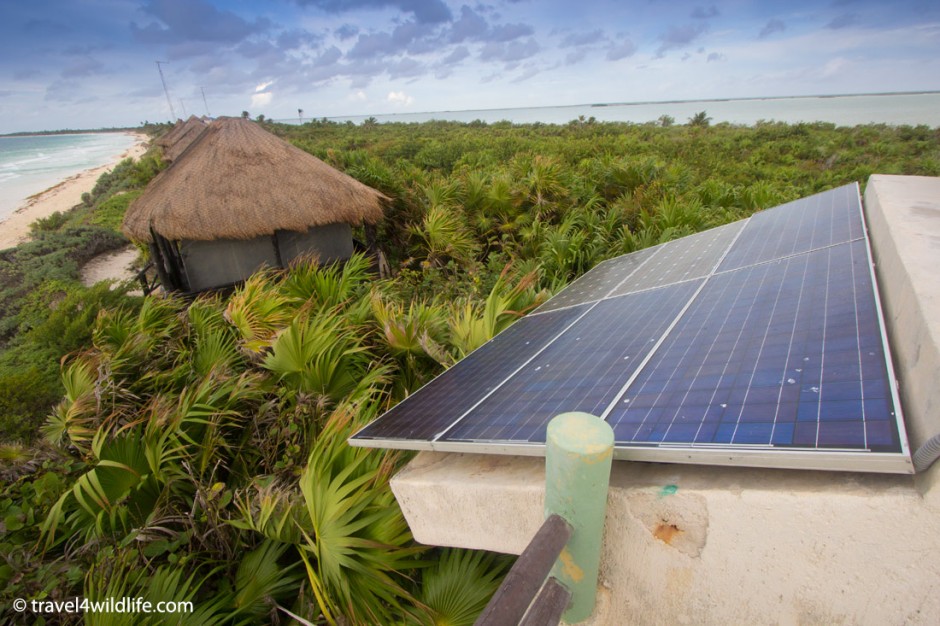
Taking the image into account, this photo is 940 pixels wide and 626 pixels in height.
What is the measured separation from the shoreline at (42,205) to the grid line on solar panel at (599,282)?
3236cm

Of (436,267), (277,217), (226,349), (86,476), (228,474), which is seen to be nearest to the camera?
(86,476)

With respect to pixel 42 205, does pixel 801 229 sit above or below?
above

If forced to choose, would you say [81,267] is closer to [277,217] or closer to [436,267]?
[277,217]

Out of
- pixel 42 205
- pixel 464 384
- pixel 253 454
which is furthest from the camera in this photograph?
pixel 42 205

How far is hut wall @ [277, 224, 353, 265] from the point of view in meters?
10.5

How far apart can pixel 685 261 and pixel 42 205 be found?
166ft

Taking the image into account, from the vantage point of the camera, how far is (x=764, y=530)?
1.38 m

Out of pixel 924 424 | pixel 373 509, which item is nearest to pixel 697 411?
pixel 924 424

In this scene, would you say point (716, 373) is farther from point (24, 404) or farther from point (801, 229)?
point (24, 404)

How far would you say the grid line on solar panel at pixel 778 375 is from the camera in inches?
52.9

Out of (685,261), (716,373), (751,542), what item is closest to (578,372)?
(716,373)

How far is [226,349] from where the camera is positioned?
14.3ft

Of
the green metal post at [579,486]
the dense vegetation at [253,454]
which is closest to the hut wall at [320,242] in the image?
the dense vegetation at [253,454]

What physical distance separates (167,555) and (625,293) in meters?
3.96
